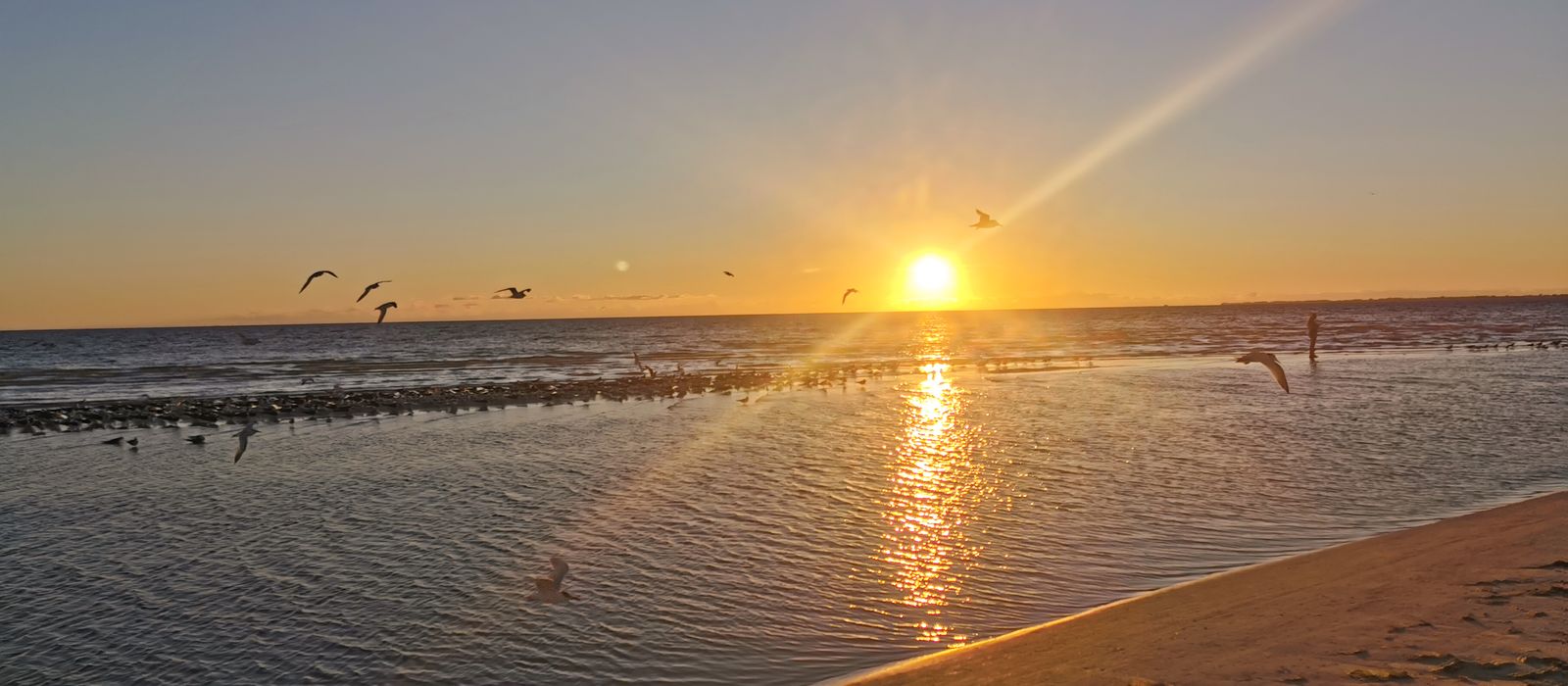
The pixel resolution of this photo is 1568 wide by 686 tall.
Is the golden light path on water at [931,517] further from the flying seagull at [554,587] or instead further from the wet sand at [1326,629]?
the flying seagull at [554,587]

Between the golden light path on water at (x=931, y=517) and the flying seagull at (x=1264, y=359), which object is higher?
the flying seagull at (x=1264, y=359)

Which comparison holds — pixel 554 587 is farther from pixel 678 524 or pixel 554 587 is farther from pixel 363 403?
pixel 363 403

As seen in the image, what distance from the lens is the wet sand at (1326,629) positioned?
21.1ft

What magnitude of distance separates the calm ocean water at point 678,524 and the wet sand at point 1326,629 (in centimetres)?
74

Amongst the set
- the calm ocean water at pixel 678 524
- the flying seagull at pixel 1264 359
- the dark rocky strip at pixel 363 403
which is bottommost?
the calm ocean water at pixel 678 524

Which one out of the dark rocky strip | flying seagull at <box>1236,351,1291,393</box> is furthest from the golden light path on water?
the dark rocky strip

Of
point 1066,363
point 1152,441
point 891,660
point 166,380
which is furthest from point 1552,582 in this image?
point 166,380

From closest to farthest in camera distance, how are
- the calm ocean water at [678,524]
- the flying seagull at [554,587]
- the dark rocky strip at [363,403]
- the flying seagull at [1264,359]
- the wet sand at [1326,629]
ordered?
1. the wet sand at [1326,629]
2. the calm ocean water at [678,524]
3. the flying seagull at [554,587]
4. the flying seagull at [1264,359]
5. the dark rocky strip at [363,403]

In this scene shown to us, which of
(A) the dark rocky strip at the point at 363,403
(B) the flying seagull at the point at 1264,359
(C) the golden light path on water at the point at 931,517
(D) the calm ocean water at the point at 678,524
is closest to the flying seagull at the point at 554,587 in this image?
(D) the calm ocean water at the point at 678,524

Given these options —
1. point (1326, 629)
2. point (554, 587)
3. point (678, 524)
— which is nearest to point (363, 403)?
point (678, 524)

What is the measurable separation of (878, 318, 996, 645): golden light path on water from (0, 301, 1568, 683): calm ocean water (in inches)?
2.5

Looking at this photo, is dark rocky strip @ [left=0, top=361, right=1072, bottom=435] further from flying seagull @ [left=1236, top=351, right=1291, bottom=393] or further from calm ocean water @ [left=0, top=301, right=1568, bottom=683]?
flying seagull @ [left=1236, top=351, right=1291, bottom=393]

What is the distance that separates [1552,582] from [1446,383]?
28259mm

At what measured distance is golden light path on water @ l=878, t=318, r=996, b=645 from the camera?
9453mm
